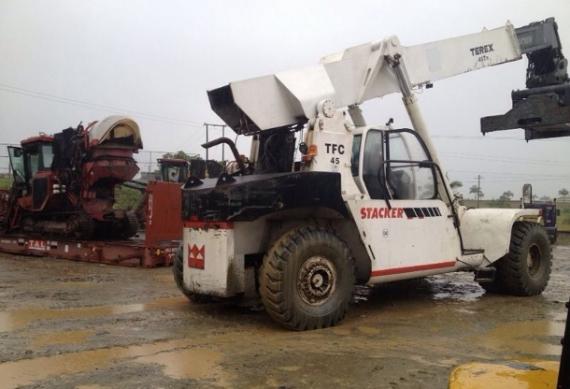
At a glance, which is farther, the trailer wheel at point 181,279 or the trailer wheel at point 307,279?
the trailer wheel at point 181,279

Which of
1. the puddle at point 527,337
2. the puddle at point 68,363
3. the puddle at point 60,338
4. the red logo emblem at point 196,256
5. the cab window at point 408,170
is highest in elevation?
the cab window at point 408,170

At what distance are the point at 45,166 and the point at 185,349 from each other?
11.0m

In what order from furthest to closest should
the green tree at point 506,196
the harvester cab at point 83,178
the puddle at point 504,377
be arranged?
the green tree at point 506,196 < the harvester cab at point 83,178 < the puddle at point 504,377

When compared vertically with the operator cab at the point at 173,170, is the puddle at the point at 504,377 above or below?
below

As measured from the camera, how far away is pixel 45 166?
568 inches

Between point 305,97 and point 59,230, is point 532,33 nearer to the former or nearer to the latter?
point 305,97

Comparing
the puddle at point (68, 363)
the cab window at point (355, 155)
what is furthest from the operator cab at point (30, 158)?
the puddle at point (68, 363)

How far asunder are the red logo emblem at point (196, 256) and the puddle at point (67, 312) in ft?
2.89

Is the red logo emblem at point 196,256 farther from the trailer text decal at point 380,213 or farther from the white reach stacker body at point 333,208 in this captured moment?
the trailer text decal at point 380,213

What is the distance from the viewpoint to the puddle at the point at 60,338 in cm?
501

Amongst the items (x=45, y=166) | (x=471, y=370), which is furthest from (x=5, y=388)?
(x=45, y=166)

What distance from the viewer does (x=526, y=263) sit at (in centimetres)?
809

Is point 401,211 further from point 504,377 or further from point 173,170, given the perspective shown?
point 173,170

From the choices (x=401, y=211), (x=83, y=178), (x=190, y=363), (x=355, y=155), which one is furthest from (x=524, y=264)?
(x=83, y=178)
